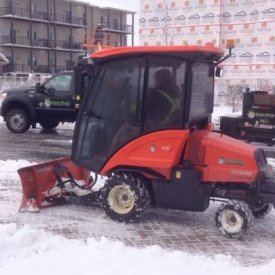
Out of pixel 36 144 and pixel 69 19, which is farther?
pixel 69 19

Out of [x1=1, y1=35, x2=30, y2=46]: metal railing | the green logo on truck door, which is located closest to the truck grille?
the green logo on truck door

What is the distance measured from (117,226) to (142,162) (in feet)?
2.77

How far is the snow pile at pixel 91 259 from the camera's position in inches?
205

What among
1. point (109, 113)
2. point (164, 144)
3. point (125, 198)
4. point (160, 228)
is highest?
point (109, 113)

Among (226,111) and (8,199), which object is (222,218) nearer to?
(8,199)

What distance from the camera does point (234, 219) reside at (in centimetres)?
630

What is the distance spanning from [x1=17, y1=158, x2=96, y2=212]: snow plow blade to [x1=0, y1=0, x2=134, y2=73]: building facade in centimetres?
3976

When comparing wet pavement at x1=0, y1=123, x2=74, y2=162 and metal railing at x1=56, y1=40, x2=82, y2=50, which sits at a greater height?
metal railing at x1=56, y1=40, x2=82, y2=50

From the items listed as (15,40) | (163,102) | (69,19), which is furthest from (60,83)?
(69,19)

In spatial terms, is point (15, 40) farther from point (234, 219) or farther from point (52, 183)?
point (234, 219)

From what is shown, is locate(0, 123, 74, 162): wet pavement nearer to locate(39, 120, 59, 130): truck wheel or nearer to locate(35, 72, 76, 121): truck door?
locate(39, 120, 59, 130): truck wheel

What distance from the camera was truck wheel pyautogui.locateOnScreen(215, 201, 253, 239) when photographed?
20.4 ft

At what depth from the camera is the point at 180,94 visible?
6324 millimetres

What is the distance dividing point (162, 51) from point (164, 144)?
107 centimetres
